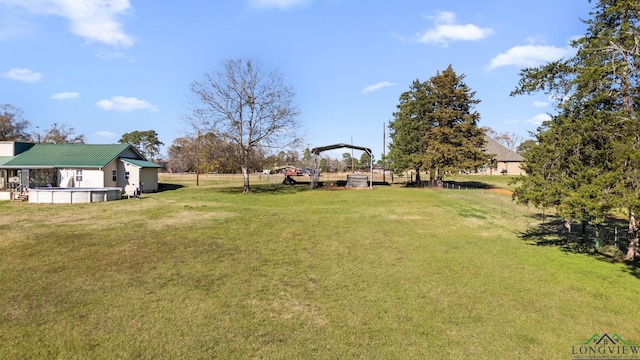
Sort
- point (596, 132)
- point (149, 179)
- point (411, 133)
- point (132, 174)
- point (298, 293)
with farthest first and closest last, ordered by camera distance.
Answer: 1. point (411, 133)
2. point (149, 179)
3. point (132, 174)
4. point (596, 132)
5. point (298, 293)

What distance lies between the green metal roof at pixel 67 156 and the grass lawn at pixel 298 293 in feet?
60.0

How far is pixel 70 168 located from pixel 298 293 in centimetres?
3194

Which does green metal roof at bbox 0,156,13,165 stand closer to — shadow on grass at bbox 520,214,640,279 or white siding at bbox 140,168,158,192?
white siding at bbox 140,168,158,192

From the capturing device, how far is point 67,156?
105 feet

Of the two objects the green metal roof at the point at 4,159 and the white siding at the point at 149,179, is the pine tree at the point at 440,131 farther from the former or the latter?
the green metal roof at the point at 4,159

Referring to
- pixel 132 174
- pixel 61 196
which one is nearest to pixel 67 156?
pixel 132 174

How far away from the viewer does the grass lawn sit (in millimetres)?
5887

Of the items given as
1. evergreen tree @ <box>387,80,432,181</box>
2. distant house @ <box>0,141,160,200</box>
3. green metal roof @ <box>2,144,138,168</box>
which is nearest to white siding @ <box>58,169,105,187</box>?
distant house @ <box>0,141,160,200</box>

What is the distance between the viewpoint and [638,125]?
927 centimetres

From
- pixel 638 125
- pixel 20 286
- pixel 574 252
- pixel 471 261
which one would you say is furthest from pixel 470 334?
pixel 20 286

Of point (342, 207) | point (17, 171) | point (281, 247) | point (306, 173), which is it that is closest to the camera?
point (281, 247)

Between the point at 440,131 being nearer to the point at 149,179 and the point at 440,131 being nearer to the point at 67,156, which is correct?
the point at 149,179

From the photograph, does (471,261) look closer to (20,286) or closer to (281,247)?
(281,247)

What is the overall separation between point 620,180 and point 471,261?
15.6ft
